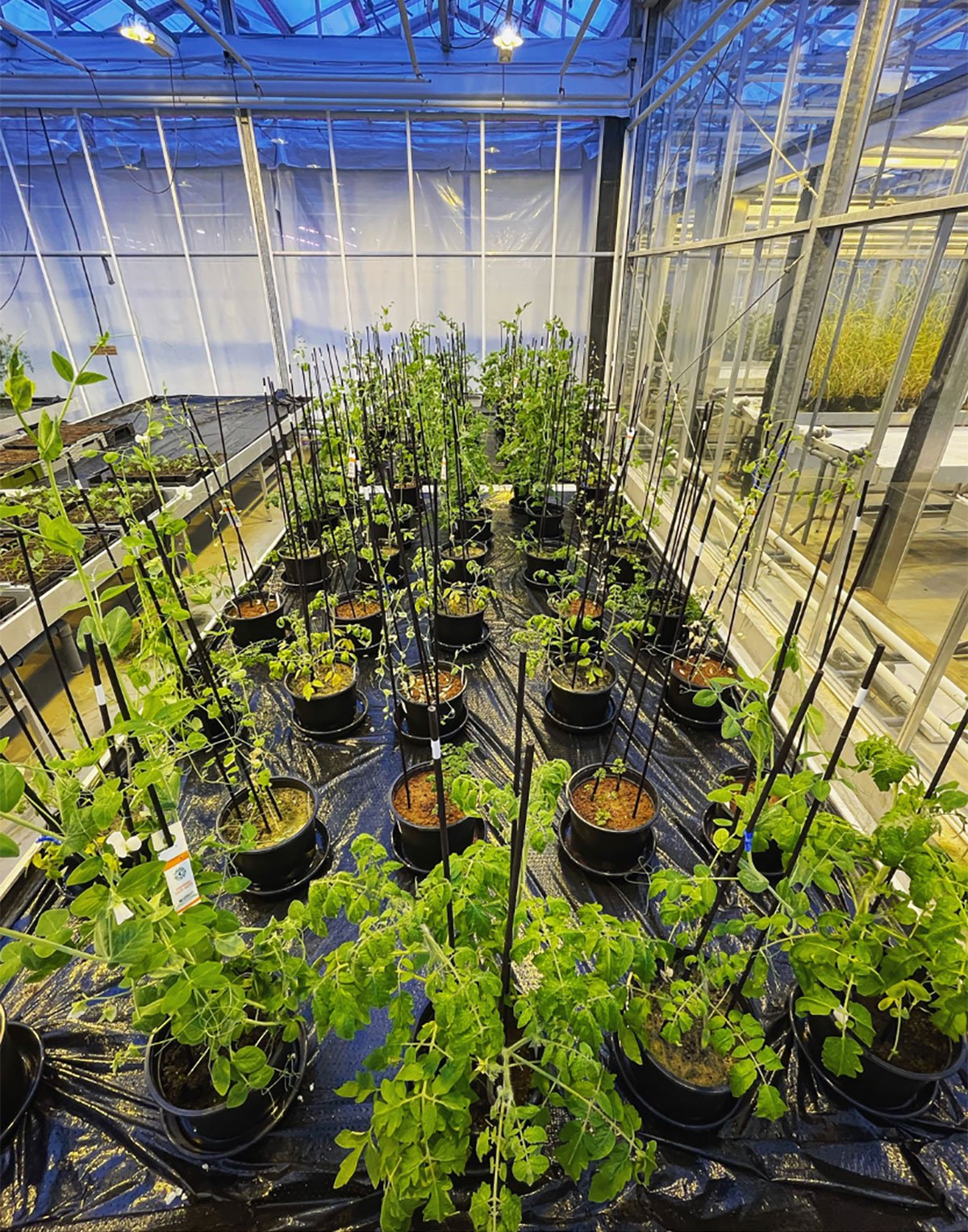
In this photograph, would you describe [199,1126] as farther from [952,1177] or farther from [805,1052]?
[952,1177]

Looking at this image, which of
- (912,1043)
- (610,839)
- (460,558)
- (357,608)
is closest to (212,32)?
(460,558)

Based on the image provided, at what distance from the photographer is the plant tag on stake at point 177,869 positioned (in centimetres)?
108

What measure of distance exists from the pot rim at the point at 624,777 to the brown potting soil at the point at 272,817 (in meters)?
0.84

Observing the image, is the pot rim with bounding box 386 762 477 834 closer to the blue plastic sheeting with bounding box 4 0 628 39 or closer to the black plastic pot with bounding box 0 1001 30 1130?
the black plastic pot with bounding box 0 1001 30 1130

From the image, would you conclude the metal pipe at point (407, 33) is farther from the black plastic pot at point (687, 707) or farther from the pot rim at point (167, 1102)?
the pot rim at point (167, 1102)

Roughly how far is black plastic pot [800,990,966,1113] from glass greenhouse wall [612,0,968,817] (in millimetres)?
970

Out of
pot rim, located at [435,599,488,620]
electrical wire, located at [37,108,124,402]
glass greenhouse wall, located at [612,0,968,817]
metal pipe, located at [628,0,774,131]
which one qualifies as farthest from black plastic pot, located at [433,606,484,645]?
electrical wire, located at [37,108,124,402]

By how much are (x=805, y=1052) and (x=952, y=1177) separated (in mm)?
311

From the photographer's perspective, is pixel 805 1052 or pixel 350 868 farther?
pixel 350 868

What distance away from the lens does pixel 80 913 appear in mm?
846

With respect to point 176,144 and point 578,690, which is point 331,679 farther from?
point 176,144

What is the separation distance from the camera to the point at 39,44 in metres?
4.55

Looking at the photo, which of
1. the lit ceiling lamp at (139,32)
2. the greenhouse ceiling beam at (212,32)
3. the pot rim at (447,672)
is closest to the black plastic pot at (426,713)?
the pot rim at (447,672)

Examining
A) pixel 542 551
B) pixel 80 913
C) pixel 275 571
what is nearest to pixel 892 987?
pixel 80 913
